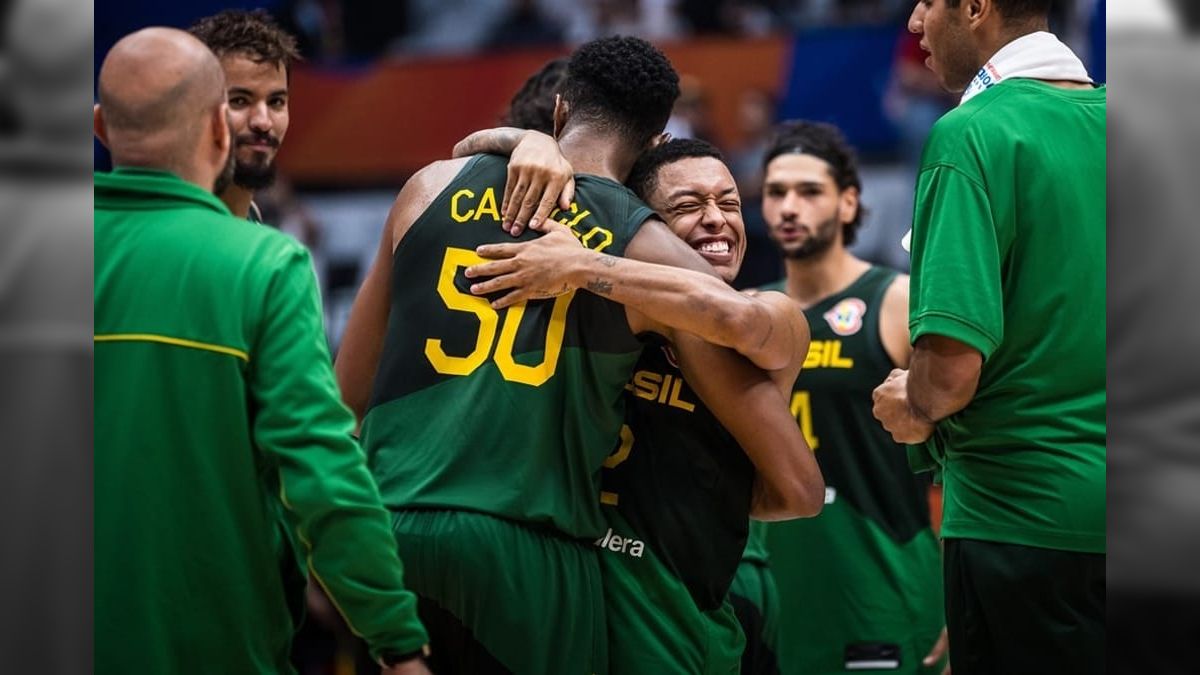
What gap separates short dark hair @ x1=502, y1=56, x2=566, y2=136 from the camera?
5055mm

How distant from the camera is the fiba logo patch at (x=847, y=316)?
19.1 feet

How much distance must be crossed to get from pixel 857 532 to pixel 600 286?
2632 mm

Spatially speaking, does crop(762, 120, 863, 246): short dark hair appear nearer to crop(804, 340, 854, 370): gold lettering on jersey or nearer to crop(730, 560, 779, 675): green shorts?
crop(804, 340, 854, 370): gold lettering on jersey

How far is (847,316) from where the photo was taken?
5859mm

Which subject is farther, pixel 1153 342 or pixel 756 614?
pixel 756 614

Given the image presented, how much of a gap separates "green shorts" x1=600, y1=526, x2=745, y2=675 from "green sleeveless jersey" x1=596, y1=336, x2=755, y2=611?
39mm

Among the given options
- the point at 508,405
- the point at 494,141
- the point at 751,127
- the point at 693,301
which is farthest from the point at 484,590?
the point at 751,127

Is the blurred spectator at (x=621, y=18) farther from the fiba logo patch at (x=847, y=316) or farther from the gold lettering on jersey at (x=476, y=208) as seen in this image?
the gold lettering on jersey at (x=476, y=208)

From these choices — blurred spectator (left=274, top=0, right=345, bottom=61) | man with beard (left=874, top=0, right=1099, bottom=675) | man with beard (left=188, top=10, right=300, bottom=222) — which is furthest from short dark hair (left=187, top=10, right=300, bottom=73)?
blurred spectator (left=274, top=0, right=345, bottom=61)

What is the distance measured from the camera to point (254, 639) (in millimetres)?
2969

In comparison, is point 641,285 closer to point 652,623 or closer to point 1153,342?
point 652,623

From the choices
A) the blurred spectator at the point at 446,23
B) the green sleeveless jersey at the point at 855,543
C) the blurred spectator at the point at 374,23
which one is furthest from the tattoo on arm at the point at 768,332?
the blurred spectator at the point at 374,23

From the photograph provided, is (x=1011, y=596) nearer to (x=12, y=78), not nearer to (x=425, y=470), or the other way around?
(x=425, y=470)

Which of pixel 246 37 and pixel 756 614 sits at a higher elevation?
pixel 246 37
